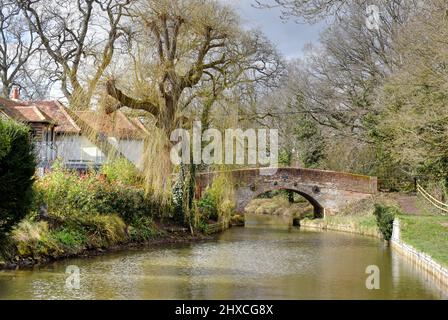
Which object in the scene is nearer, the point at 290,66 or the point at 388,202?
the point at 388,202

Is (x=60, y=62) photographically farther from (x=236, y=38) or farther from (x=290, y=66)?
(x=290, y=66)

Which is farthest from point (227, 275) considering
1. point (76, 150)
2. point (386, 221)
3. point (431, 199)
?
point (76, 150)

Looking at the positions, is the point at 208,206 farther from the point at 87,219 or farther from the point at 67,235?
the point at 67,235

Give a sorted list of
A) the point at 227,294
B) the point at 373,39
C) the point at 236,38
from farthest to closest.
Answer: the point at 373,39
the point at 236,38
the point at 227,294

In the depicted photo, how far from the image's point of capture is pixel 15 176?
1034cm

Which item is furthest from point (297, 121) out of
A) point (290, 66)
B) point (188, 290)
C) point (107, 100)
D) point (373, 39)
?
point (188, 290)

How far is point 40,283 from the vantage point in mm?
10727

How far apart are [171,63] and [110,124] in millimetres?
2653

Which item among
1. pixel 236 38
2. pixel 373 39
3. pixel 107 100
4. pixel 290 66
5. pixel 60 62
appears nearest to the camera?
pixel 107 100

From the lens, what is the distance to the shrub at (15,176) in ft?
33.5

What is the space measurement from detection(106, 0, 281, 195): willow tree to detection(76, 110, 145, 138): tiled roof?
0.37 metres

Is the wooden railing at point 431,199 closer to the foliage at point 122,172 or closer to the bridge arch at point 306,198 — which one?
the bridge arch at point 306,198

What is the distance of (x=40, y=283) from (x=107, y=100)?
793 centimetres
